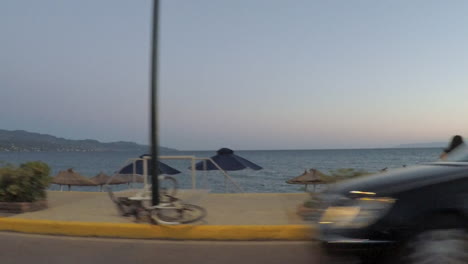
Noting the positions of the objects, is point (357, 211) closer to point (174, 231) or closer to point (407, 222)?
point (407, 222)

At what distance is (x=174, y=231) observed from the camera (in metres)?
6.59

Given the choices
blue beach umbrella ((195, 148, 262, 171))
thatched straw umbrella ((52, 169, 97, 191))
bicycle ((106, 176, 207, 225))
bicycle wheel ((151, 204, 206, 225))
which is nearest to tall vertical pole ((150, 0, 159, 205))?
bicycle ((106, 176, 207, 225))

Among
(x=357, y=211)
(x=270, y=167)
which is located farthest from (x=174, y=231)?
(x=270, y=167)

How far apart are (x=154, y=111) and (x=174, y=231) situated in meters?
2.21

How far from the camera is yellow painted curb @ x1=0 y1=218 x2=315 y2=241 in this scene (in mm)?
6379

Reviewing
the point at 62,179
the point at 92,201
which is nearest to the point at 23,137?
the point at 62,179

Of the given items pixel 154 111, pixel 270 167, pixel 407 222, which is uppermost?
pixel 154 111

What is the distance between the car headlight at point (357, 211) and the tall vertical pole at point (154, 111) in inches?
169

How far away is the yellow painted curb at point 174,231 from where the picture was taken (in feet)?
20.9

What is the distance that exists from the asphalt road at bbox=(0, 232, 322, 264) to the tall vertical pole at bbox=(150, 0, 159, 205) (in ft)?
4.05

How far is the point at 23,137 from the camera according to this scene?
184500mm

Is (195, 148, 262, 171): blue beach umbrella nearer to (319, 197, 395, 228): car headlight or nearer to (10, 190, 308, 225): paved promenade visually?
(10, 190, 308, 225): paved promenade

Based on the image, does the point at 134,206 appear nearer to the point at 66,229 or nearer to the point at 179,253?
the point at 66,229

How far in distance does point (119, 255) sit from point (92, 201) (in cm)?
443
